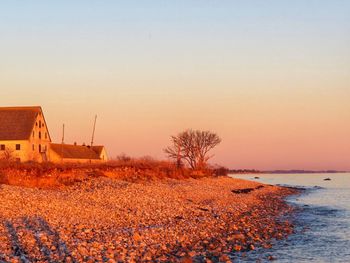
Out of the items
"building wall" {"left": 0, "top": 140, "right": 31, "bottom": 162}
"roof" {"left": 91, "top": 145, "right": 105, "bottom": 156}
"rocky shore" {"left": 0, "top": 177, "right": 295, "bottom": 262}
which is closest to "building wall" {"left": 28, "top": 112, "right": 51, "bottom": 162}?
"building wall" {"left": 0, "top": 140, "right": 31, "bottom": 162}

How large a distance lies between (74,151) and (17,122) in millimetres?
18232

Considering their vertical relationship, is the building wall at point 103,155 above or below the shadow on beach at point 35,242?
above

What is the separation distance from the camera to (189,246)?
18531 mm

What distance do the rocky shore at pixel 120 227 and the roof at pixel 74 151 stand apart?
175 ft

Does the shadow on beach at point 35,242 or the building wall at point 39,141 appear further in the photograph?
the building wall at point 39,141

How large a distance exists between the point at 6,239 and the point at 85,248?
2.76m

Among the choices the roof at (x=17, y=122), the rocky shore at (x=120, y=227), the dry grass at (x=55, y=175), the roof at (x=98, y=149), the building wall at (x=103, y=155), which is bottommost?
the rocky shore at (x=120, y=227)

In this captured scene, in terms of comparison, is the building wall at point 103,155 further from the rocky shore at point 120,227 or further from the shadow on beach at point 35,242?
the shadow on beach at point 35,242

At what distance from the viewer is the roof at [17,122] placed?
73062 millimetres

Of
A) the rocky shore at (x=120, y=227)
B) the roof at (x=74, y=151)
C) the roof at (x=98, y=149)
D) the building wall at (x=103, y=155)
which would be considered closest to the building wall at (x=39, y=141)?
the roof at (x=74, y=151)

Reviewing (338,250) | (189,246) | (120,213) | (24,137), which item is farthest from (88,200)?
(24,137)

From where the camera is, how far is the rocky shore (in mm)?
15578

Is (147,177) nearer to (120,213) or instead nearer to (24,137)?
(120,213)

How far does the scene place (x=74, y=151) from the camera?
91125mm
